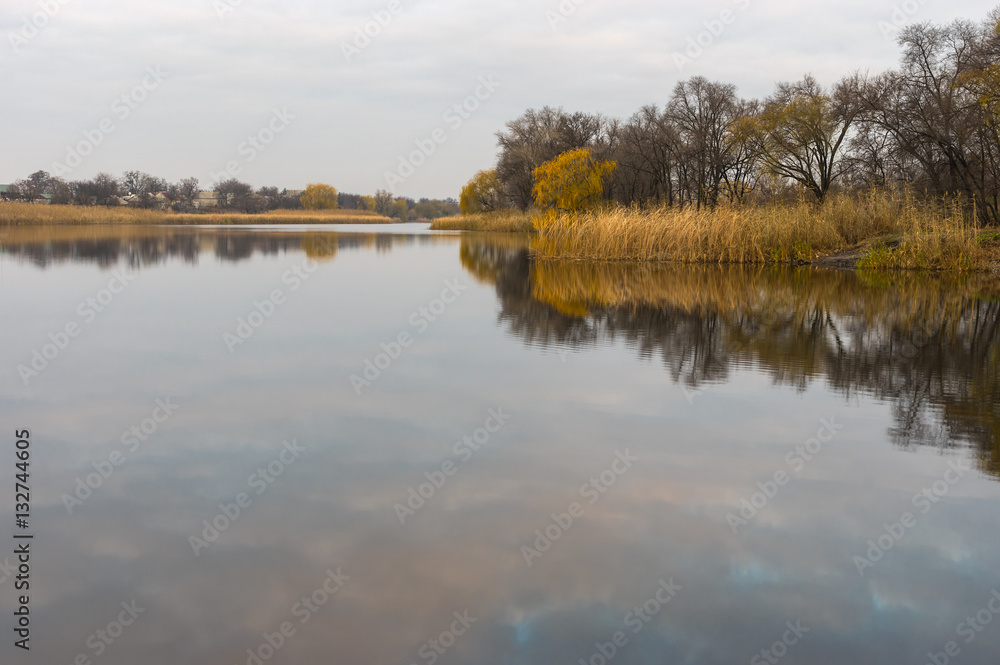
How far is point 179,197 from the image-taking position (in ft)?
338

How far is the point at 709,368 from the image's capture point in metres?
8.42

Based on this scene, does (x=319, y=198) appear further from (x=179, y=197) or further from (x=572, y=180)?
(x=572, y=180)

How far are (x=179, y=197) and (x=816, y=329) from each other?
4117 inches


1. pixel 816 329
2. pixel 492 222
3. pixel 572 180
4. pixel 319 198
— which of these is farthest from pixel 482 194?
pixel 816 329

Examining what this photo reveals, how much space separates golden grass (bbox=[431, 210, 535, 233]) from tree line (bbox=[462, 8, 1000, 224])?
7.78 ft

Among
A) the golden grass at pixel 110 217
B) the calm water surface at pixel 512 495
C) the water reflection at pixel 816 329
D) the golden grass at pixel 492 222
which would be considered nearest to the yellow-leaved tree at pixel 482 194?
the golden grass at pixel 492 222

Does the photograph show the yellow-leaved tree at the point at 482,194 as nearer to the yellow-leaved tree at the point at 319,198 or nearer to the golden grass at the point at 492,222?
the golden grass at the point at 492,222

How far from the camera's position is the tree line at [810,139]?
27.9 metres

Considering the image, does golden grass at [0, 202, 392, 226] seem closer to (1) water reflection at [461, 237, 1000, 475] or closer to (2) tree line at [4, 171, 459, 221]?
(2) tree line at [4, 171, 459, 221]

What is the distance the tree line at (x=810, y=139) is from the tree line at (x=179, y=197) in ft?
154

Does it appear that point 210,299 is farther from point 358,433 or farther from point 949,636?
point 949,636

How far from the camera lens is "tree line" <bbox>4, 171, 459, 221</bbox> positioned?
84.1 meters

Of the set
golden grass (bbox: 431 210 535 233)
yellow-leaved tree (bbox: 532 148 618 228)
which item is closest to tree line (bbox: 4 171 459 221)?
golden grass (bbox: 431 210 535 233)

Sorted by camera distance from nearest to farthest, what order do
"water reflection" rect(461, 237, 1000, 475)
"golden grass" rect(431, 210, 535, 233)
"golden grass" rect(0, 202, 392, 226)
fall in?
"water reflection" rect(461, 237, 1000, 475) → "golden grass" rect(0, 202, 392, 226) → "golden grass" rect(431, 210, 535, 233)
